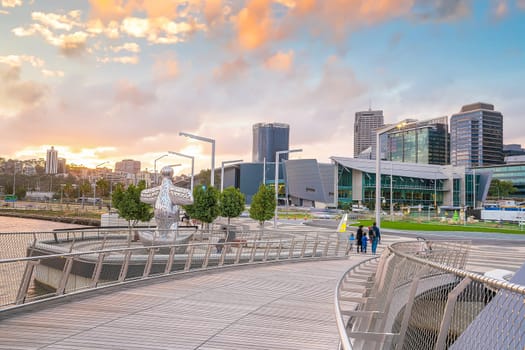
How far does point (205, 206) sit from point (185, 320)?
85.8 feet

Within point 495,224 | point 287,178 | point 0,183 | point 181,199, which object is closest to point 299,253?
point 181,199

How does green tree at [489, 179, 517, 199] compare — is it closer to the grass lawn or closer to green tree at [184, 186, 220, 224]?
the grass lawn

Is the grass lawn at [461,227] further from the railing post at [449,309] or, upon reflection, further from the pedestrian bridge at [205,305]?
the railing post at [449,309]

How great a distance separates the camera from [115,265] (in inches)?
469

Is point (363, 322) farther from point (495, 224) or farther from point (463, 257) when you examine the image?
point (495, 224)

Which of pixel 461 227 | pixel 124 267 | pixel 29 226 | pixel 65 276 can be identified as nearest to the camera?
pixel 65 276

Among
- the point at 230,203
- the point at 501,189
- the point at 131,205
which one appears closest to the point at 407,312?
the point at 230,203

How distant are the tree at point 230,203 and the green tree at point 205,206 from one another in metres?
2.22

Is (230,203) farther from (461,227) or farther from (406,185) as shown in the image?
(406,185)

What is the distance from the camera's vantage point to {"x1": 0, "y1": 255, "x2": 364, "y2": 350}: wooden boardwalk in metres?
7.00

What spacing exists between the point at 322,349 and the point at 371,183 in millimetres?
116115

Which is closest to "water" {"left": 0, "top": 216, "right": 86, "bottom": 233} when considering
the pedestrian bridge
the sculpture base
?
the sculpture base

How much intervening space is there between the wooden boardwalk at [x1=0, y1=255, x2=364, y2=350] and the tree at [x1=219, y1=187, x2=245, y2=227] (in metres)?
24.6

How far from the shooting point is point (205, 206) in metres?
34.5
